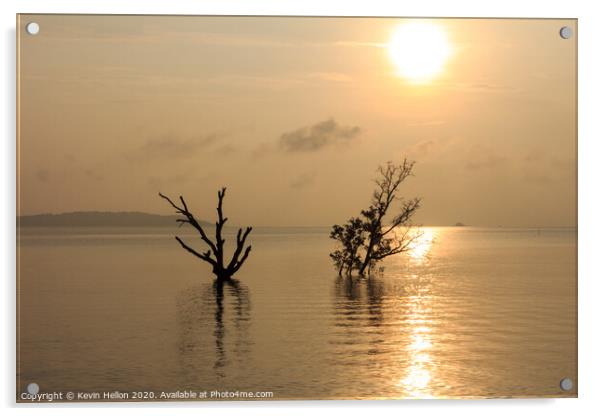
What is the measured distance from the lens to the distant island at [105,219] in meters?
7.40

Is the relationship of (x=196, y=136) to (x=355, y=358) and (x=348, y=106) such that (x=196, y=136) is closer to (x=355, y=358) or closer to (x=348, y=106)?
(x=348, y=106)

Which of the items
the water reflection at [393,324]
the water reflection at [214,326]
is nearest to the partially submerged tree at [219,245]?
the water reflection at [214,326]

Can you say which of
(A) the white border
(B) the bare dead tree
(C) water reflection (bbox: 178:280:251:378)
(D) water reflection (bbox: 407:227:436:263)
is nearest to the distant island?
(A) the white border

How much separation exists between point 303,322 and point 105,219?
1.91 meters

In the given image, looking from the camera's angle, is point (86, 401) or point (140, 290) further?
point (140, 290)

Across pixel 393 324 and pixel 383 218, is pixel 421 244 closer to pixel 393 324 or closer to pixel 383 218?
pixel 383 218

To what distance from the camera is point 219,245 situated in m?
7.69

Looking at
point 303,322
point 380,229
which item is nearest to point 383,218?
point 380,229

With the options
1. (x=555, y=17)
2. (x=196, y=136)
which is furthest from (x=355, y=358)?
(x=555, y=17)

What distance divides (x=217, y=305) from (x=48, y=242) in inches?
58.5

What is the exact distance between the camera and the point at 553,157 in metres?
7.56

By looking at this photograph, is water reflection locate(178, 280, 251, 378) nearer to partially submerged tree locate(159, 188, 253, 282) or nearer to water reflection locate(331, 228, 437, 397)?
partially submerged tree locate(159, 188, 253, 282)

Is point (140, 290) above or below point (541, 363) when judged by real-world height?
above

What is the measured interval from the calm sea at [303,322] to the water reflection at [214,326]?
0.01 m
